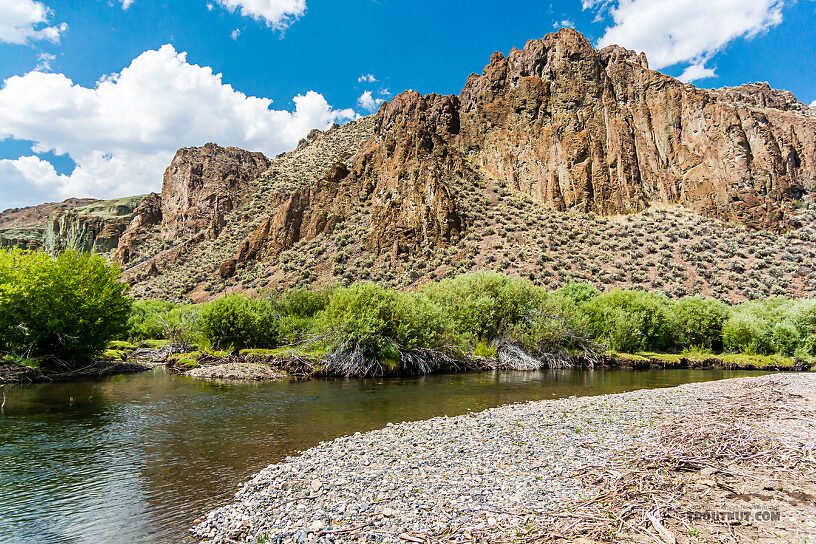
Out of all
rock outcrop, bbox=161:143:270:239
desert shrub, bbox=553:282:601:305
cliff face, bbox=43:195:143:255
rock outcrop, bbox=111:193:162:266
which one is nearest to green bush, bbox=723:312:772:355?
desert shrub, bbox=553:282:601:305

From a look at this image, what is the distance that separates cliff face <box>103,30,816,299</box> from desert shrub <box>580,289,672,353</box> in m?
15.1

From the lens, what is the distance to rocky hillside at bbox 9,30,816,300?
206 feet

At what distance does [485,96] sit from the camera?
91.5m

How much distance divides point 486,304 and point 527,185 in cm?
4737

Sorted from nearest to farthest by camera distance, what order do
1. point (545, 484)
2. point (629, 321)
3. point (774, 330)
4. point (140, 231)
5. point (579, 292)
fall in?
point (545, 484) < point (774, 330) < point (629, 321) < point (579, 292) < point (140, 231)

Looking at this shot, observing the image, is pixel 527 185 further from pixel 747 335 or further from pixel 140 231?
pixel 140 231

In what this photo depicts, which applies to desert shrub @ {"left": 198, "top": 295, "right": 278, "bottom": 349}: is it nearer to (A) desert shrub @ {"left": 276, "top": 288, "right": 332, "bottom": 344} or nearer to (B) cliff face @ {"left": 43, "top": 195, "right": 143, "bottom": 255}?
(A) desert shrub @ {"left": 276, "top": 288, "right": 332, "bottom": 344}

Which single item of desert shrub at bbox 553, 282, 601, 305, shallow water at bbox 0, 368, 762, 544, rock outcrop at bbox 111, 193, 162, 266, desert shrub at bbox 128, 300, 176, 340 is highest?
rock outcrop at bbox 111, 193, 162, 266

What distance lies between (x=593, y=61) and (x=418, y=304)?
71685mm

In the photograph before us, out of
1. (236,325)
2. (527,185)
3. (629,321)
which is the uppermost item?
(527,185)

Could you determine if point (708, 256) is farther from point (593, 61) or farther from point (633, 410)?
point (633, 410)

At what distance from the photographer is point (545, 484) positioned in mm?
8977

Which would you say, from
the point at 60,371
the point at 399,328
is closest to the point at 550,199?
the point at 399,328

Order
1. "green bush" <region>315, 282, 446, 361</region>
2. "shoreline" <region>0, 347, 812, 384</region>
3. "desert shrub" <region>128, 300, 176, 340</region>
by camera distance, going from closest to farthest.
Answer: "shoreline" <region>0, 347, 812, 384</region>
"green bush" <region>315, 282, 446, 361</region>
"desert shrub" <region>128, 300, 176, 340</region>
